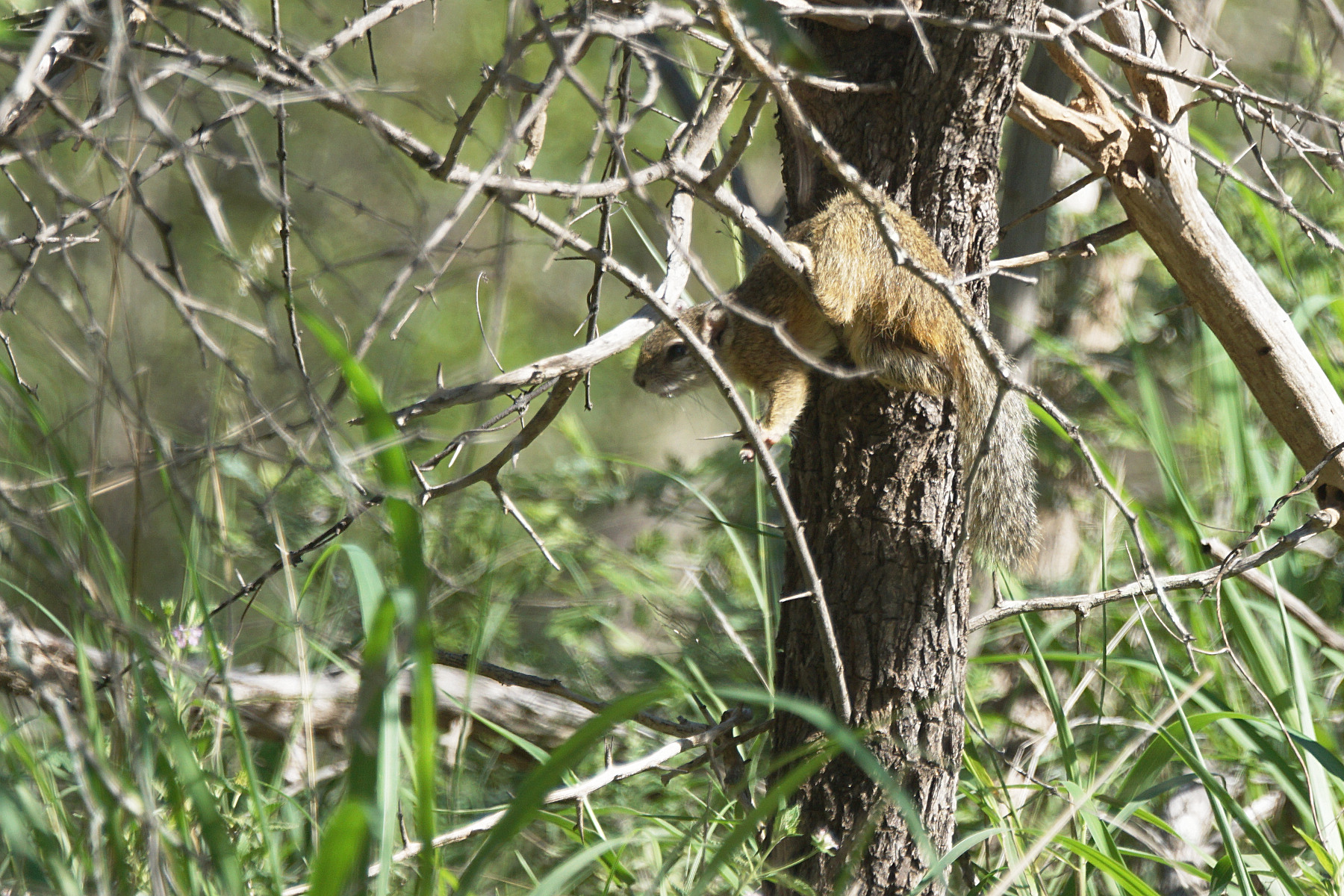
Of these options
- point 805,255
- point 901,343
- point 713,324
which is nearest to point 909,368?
point 901,343

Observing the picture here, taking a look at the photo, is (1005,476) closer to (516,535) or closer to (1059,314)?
(516,535)

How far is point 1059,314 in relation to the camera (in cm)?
336

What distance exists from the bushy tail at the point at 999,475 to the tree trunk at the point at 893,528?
0.14 ft

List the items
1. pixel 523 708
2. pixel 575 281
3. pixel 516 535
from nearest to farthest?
pixel 523 708
pixel 516 535
pixel 575 281

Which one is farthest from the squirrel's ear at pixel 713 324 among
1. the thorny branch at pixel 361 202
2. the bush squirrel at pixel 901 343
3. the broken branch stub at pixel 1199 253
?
the broken branch stub at pixel 1199 253

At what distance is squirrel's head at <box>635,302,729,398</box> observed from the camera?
83.3 inches

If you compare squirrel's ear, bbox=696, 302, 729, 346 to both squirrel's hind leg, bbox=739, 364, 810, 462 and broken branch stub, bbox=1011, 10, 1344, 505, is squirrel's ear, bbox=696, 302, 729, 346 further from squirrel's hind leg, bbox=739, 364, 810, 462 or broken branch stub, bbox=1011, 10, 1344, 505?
broken branch stub, bbox=1011, 10, 1344, 505

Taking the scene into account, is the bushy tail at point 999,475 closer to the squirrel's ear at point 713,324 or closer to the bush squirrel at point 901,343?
the bush squirrel at point 901,343

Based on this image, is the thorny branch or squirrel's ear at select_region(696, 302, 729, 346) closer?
the thorny branch

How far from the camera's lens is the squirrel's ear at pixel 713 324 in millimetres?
2068

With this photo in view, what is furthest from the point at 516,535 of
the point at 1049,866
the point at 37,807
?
the point at 37,807

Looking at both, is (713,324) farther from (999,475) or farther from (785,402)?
(999,475)

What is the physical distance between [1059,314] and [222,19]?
9.66 ft

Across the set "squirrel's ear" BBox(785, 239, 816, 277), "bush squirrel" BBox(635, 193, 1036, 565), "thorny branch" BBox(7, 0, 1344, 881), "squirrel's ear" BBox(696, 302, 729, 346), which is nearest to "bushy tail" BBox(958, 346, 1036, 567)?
"bush squirrel" BBox(635, 193, 1036, 565)
